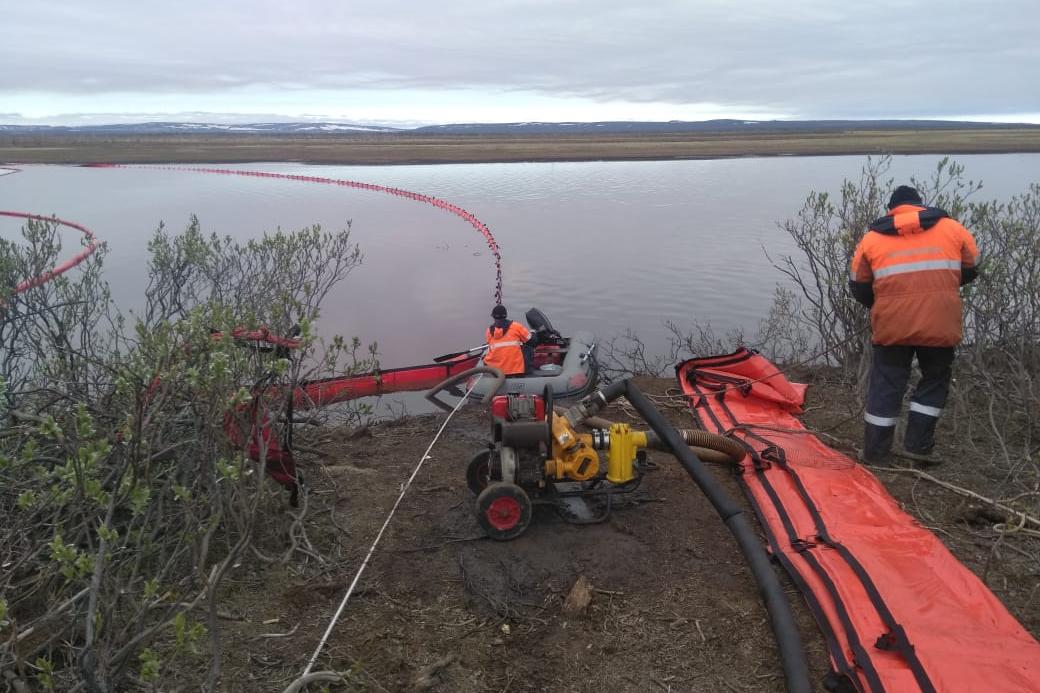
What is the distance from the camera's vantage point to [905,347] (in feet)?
16.2

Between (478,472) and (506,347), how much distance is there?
2745 mm

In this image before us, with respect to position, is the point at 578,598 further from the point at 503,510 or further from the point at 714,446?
the point at 714,446

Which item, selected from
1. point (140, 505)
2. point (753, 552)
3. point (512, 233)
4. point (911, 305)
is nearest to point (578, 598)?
point (753, 552)

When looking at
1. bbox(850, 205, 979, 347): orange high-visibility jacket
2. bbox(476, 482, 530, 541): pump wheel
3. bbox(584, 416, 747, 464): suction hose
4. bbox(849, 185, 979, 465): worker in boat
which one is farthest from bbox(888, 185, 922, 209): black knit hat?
bbox(476, 482, 530, 541): pump wheel

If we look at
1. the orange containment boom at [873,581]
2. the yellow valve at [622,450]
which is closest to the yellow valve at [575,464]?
the yellow valve at [622,450]

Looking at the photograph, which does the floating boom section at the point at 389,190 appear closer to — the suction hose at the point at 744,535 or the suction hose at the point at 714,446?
the suction hose at the point at 714,446

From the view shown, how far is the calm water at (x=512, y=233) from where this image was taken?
40.3ft

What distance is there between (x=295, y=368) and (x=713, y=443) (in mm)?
2779

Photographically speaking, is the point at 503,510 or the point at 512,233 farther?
the point at 512,233

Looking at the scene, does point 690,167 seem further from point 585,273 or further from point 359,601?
point 359,601

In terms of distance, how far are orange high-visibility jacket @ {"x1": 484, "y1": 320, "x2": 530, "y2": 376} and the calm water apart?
362cm

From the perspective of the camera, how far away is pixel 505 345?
280 inches

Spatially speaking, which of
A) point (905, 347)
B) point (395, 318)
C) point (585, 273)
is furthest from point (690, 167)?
point (905, 347)

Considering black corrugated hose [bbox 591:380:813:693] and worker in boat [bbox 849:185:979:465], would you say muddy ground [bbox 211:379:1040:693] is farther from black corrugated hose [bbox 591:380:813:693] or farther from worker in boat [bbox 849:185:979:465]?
worker in boat [bbox 849:185:979:465]
